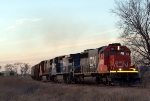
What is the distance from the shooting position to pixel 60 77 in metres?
34.1

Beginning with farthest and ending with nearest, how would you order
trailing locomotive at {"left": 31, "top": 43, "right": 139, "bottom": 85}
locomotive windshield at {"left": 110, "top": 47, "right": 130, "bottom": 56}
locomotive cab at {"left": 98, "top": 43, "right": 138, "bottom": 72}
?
locomotive windshield at {"left": 110, "top": 47, "right": 130, "bottom": 56}, locomotive cab at {"left": 98, "top": 43, "right": 138, "bottom": 72}, trailing locomotive at {"left": 31, "top": 43, "right": 139, "bottom": 85}

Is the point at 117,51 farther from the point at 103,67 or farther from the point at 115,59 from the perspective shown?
the point at 103,67

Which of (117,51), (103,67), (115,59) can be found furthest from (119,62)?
(103,67)

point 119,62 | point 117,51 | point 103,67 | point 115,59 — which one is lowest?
point 103,67

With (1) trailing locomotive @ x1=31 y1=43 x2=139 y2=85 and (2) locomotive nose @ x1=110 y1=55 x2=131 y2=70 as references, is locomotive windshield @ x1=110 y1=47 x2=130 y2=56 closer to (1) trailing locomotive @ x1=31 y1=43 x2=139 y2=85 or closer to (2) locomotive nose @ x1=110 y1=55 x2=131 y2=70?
(1) trailing locomotive @ x1=31 y1=43 x2=139 y2=85

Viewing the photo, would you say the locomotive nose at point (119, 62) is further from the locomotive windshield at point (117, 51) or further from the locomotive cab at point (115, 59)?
the locomotive windshield at point (117, 51)

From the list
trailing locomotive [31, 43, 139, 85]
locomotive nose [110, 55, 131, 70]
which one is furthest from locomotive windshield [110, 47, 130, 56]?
locomotive nose [110, 55, 131, 70]

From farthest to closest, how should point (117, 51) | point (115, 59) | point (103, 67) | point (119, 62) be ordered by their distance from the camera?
point (103, 67), point (117, 51), point (115, 59), point (119, 62)

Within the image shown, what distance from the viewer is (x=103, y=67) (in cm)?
2270

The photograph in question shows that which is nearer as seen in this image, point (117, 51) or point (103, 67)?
point (117, 51)

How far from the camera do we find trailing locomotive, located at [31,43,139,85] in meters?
21.3

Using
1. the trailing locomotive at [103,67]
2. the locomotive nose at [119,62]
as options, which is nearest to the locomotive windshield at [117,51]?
the trailing locomotive at [103,67]

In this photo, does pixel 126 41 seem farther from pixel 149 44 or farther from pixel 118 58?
pixel 118 58

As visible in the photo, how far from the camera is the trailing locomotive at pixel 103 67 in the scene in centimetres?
2128
